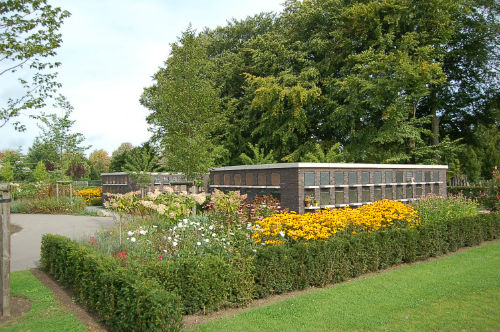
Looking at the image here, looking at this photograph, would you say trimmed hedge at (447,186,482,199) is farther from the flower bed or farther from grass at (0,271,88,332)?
grass at (0,271,88,332)

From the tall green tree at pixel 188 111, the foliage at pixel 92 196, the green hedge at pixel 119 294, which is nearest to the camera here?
the green hedge at pixel 119 294

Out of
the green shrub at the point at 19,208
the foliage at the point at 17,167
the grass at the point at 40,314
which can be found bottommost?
the grass at the point at 40,314

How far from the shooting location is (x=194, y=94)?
11.2m

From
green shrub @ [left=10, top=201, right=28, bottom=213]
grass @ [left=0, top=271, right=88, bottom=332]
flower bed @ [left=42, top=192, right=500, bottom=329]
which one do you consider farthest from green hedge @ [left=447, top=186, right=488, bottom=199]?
green shrub @ [left=10, top=201, right=28, bottom=213]

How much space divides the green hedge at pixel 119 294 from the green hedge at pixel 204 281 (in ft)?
0.81

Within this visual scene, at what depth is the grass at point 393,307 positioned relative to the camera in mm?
4742

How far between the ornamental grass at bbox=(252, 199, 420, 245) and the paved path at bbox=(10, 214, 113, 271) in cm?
428

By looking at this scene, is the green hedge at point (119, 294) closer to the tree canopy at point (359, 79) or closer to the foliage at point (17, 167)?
the tree canopy at point (359, 79)

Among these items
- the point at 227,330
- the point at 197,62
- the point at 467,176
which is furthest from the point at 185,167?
the point at 467,176

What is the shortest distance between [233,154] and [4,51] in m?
18.3

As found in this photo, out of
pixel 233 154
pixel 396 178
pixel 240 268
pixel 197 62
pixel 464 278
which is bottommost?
pixel 464 278

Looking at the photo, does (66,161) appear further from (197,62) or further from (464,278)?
(464,278)

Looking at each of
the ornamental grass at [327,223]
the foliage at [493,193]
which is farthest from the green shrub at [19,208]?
the foliage at [493,193]

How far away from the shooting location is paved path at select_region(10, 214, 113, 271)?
916 centimetres
